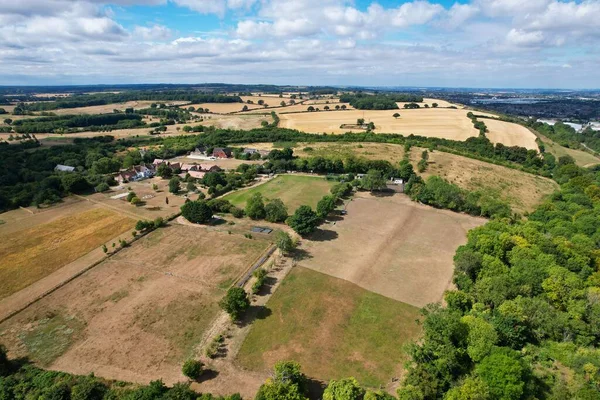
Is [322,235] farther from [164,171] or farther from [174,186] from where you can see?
[164,171]

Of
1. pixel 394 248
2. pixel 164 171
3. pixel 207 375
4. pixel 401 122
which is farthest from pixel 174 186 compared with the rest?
pixel 401 122

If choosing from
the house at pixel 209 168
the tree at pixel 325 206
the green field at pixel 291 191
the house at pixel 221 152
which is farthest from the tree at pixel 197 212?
the house at pixel 221 152

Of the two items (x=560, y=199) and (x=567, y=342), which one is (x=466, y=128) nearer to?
(x=560, y=199)

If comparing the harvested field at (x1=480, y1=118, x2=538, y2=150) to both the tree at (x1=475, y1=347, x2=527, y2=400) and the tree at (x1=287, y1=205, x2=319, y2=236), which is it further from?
the tree at (x1=475, y1=347, x2=527, y2=400)

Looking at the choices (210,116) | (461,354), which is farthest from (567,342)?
(210,116)

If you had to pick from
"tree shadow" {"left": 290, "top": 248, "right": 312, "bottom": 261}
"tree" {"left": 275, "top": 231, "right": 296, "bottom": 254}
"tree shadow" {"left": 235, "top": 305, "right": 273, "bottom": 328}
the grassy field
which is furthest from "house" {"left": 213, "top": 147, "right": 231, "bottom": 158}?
"tree shadow" {"left": 235, "top": 305, "right": 273, "bottom": 328}

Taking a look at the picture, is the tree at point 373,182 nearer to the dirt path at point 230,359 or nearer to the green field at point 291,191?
the green field at point 291,191
